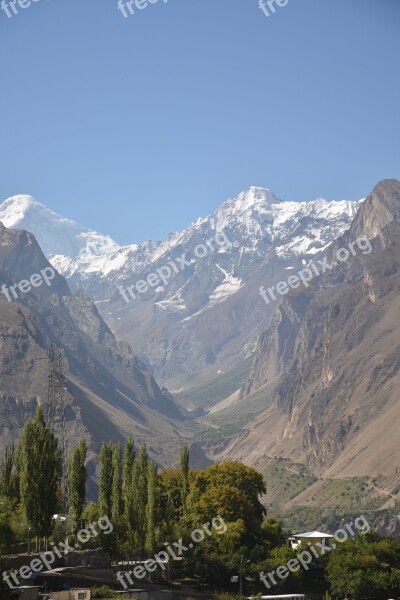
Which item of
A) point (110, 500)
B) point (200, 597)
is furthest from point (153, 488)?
point (200, 597)

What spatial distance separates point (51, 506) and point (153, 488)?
805 inches

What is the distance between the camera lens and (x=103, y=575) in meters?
121

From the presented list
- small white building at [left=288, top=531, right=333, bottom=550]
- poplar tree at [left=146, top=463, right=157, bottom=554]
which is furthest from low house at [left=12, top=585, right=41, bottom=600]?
small white building at [left=288, top=531, right=333, bottom=550]

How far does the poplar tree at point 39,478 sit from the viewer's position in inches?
4766

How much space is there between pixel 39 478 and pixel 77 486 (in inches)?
488

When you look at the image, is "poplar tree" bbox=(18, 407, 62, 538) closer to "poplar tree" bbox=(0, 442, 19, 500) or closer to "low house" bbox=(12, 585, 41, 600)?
"low house" bbox=(12, 585, 41, 600)

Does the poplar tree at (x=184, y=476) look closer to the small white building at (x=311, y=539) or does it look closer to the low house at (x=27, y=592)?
the small white building at (x=311, y=539)

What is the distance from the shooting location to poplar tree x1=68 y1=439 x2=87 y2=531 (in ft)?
431

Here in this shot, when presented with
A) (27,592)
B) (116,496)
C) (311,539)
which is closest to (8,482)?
(116,496)

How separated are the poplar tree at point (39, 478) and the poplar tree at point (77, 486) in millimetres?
6534

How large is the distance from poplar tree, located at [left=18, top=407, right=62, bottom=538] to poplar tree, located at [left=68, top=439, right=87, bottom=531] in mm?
6534

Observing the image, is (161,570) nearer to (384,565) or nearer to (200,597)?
(200,597)

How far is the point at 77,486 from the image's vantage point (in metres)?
134

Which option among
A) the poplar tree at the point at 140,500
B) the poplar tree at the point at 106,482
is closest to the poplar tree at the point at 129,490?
the poplar tree at the point at 140,500
